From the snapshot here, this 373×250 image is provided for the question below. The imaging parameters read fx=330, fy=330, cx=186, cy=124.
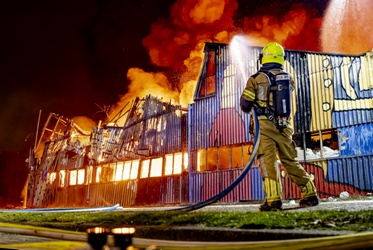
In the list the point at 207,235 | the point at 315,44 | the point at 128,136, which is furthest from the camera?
the point at 315,44

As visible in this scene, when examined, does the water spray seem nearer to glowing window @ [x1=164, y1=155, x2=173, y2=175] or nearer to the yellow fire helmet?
glowing window @ [x1=164, y1=155, x2=173, y2=175]

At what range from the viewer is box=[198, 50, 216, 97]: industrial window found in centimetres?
1504

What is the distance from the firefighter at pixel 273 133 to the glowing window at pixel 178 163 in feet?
34.4

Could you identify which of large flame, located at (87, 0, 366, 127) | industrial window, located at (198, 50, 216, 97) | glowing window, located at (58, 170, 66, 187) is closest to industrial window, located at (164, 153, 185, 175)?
industrial window, located at (198, 50, 216, 97)

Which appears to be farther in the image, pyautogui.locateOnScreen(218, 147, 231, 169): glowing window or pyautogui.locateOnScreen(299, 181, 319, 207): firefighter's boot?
pyautogui.locateOnScreen(218, 147, 231, 169): glowing window

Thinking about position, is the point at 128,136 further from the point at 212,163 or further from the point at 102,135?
the point at 212,163

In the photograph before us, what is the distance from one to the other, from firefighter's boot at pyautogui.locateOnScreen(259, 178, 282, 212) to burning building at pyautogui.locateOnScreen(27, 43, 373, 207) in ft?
24.7

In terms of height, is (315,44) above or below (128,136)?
above

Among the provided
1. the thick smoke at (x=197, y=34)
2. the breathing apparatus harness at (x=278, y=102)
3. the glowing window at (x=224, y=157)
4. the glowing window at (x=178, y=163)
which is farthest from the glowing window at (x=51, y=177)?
the breathing apparatus harness at (x=278, y=102)

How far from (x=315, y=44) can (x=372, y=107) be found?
18.3m

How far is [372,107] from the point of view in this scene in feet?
35.8

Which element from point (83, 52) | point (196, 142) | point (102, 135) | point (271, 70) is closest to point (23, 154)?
point (83, 52)

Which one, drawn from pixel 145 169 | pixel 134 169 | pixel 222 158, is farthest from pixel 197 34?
pixel 222 158

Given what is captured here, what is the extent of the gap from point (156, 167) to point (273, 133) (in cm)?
1180
